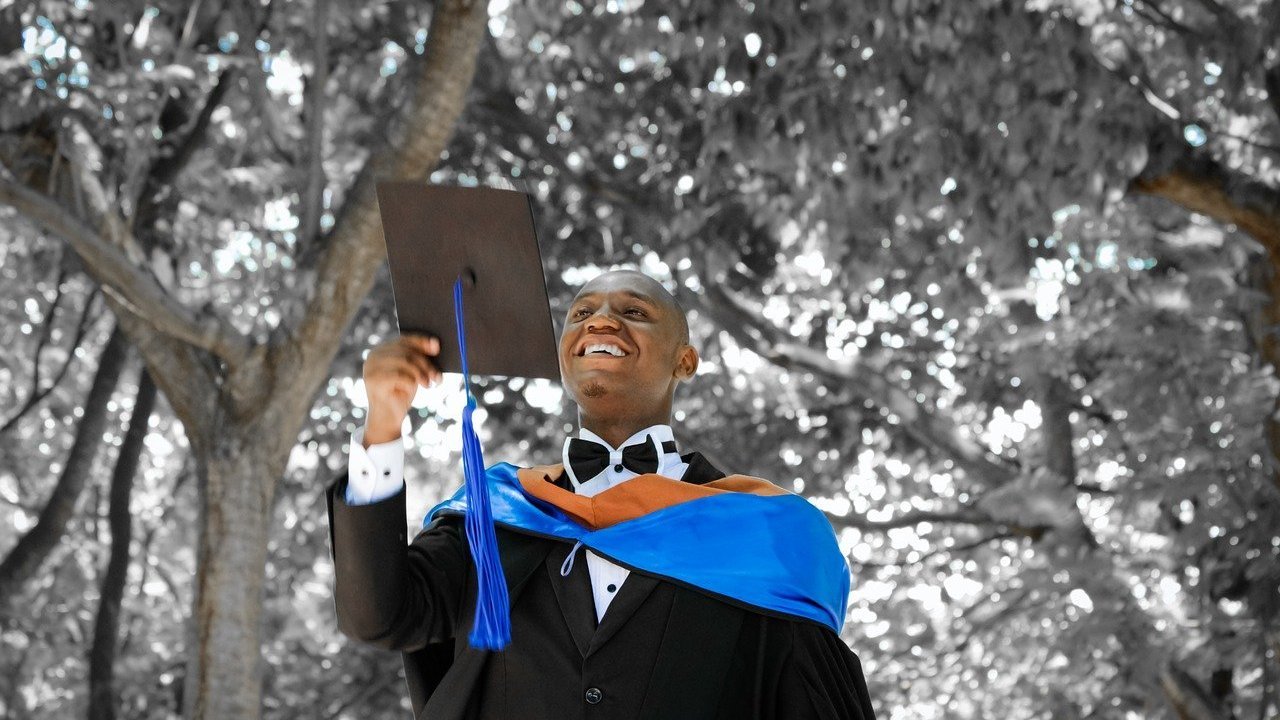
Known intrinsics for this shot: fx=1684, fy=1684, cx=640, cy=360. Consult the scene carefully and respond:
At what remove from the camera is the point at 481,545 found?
3174 mm

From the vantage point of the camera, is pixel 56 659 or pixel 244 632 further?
pixel 56 659

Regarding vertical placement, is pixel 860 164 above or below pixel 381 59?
below

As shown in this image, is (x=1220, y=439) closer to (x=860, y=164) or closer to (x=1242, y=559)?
(x=1242, y=559)

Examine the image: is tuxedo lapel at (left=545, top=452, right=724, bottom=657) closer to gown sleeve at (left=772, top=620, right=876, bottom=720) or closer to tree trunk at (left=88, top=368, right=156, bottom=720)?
gown sleeve at (left=772, top=620, right=876, bottom=720)

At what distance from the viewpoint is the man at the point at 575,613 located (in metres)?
3.06

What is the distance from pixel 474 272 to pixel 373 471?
1.53 ft

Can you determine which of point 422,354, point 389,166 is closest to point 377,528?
point 422,354

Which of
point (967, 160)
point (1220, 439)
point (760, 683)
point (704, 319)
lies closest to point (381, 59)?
point (704, 319)

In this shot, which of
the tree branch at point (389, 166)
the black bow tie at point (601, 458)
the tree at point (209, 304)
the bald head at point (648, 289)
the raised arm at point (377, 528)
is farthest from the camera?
the tree branch at point (389, 166)

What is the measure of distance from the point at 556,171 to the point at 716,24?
2.75 m

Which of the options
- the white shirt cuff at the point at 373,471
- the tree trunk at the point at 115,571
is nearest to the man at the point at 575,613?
the white shirt cuff at the point at 373,471

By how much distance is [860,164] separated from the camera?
816cm

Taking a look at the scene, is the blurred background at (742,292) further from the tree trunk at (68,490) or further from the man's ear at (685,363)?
the man's ear at (685,363)

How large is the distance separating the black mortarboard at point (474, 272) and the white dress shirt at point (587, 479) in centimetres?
27
